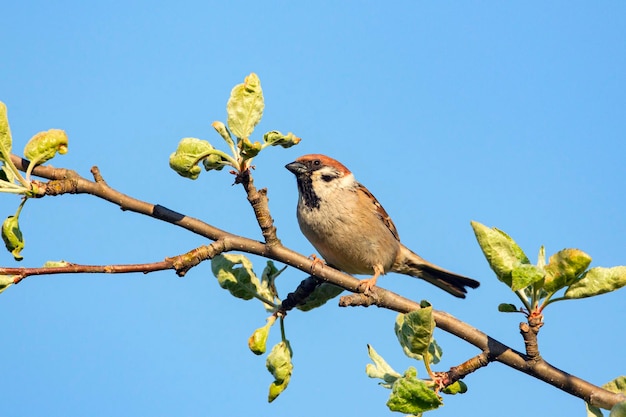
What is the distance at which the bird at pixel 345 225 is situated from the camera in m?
5.77

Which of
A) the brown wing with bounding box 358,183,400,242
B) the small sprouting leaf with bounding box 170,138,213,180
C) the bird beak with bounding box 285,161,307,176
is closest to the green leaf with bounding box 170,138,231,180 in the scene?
the small sprouting leaf with bounding box 170,138,213,180

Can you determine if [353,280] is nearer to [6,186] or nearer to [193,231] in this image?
[193,231]

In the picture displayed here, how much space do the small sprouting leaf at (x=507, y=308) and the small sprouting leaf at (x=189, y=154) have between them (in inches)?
49.0

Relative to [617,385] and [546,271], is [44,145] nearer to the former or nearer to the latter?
[546,271]

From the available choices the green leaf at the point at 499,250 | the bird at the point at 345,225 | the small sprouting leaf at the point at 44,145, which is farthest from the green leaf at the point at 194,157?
the bird at the point at 345,225

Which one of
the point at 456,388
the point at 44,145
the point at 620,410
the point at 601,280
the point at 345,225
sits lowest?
the point at 620,410

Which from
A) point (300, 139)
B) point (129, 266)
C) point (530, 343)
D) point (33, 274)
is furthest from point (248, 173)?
point (530, 343)

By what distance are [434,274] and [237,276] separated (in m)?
3.48

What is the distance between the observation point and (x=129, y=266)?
2.49 metres

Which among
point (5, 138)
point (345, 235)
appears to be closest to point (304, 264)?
point (5, 138)

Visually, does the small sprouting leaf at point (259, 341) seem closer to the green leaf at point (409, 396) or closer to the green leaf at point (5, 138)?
the green leaf at point (409, 396)

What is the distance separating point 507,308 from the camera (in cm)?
261

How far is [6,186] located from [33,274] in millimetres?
437

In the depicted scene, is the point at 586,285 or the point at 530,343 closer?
the point at 586,285
